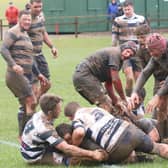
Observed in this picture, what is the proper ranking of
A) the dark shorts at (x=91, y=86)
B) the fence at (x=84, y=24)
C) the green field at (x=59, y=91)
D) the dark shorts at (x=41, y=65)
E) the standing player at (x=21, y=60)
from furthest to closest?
1. the fence at (x=84, y=24)
2. the dark shorts at (x=41, y=65)
3. the standing player at (x=21, y=60)
4. the dark shorts at (x=91, y=86)
5. the green field at (x=59, y=91)

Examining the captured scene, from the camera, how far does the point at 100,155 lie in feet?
28.5

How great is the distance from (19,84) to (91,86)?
1.15m

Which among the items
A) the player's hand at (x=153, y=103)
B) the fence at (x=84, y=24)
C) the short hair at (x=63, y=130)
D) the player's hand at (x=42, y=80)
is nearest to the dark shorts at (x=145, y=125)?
the player's hand at (x=153, y=103)

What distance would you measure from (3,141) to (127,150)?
8.95ft

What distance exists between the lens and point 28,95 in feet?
36.9

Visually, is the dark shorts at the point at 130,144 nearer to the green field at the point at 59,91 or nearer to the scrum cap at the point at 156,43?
the green field at the point at 59,91

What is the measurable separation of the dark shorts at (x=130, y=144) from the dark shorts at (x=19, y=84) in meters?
2.78

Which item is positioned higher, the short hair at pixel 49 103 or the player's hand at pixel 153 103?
the short hair at pixel 49 103

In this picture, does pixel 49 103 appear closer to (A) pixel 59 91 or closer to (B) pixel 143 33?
(B) pixel 143 33

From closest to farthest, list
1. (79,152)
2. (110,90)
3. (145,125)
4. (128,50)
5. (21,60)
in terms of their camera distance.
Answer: (79,152), (145,125), (128,50), (110,90), (21,60)

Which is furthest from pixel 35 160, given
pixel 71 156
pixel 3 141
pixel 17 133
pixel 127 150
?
pixel 17 133

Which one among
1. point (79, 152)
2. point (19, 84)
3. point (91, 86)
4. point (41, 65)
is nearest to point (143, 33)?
point (91, 86)

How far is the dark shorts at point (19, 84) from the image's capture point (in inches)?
438

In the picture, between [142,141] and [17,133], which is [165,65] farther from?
[17,133]
